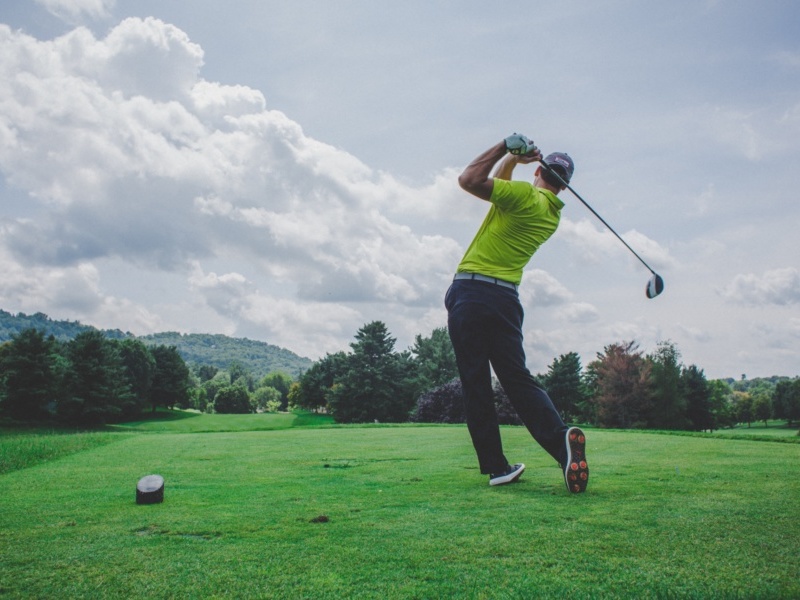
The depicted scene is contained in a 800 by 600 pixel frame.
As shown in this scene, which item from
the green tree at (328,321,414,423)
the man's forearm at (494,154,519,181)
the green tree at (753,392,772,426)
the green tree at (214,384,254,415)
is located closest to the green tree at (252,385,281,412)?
the green tree at (214,384,254,415)

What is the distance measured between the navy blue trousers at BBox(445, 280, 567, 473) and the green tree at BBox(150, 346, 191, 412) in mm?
70818

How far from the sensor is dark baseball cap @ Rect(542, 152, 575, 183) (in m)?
4.92

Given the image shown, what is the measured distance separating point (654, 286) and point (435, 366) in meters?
59.8

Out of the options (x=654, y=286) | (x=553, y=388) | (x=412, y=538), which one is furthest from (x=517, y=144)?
(x=553, y=388)

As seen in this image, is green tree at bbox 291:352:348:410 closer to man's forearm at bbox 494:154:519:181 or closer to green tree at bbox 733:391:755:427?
green tree at bbox 733:391:755:427

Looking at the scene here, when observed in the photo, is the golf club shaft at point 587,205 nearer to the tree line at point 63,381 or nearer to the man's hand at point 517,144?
the man's hand at point 517,144

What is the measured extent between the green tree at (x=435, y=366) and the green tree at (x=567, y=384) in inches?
434

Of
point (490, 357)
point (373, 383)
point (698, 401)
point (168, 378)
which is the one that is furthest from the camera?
point (168, 378)

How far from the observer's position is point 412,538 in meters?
2.62

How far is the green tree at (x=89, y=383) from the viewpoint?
45.6m

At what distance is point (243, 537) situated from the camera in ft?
9.02

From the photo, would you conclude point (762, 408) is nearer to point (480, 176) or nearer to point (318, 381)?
point (318, 381)

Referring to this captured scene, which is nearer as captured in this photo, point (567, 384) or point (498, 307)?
point (498, 307)

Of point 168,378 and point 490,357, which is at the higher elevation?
point 490,357
